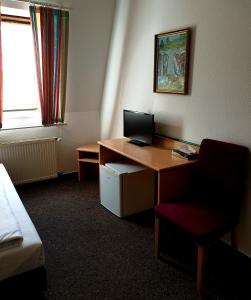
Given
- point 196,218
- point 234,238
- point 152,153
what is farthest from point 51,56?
point 234,238

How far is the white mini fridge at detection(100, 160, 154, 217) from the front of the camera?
2777 millimetres

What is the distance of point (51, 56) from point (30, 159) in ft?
4.42

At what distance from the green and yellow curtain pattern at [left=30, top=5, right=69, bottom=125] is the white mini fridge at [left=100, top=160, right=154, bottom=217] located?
1184 millimetres

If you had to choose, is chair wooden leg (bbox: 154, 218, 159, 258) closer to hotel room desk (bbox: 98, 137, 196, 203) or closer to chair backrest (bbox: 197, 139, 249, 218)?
hotel room desk (bbox: 98, 137, 196, 203)

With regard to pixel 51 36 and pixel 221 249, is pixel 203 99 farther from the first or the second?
pixel 51 36

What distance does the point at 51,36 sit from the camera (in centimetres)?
329

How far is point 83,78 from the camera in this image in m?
3.73

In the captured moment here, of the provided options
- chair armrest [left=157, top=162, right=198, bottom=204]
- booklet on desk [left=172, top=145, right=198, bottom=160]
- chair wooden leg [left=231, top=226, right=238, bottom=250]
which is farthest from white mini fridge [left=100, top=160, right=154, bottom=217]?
chair wooden leg [left=231, top=226, right=238, bottom=250]

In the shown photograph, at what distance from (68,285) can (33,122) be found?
2.36m

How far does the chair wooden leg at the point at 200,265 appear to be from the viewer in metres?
1.81

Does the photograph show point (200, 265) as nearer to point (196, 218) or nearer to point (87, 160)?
point (196, 218)

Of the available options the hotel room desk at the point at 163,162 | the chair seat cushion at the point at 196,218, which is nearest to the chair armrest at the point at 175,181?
the hotel room desk at the point at 163,162

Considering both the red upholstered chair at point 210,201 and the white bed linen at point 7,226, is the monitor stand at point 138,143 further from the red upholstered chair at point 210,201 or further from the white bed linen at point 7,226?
the white bed linen at point 7,226

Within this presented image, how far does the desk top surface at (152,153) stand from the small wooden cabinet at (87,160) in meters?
0.71
